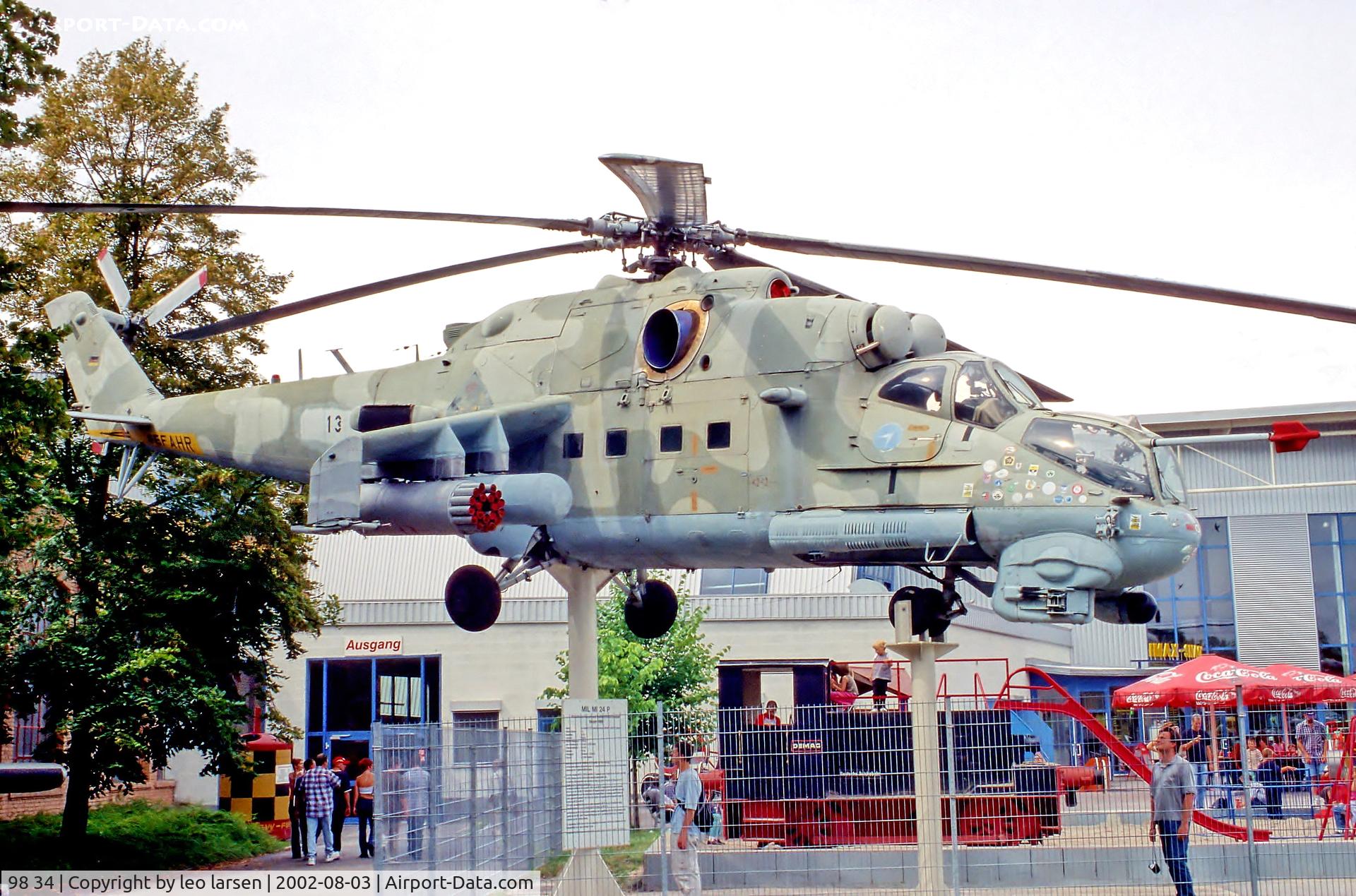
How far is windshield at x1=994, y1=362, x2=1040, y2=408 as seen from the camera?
14.3 m

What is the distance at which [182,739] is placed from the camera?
21609 millimetres

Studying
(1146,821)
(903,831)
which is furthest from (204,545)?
(1146,821)

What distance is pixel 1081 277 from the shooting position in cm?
1337

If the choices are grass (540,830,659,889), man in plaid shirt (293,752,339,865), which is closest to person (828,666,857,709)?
grass (540,830,659,889)

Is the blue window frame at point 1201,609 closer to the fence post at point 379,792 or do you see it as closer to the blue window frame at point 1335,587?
the blue window frame at point 1335,587

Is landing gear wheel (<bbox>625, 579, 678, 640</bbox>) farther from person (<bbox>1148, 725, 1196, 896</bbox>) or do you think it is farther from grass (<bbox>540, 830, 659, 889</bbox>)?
person (<bbox>1148, 725, 1196, 896</bbox>)

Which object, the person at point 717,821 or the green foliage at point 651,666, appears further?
the green foliage at point 651,666

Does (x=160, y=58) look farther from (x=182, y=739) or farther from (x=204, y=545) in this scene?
(x=182, y=739)

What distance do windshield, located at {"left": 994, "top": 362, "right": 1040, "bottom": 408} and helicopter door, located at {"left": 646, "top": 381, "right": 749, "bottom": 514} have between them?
2762 mm

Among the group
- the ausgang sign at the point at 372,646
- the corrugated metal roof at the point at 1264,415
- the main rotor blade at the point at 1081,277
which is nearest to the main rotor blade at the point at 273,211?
the main rotor blade at the point at 1081,277

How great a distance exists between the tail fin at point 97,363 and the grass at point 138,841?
708cm

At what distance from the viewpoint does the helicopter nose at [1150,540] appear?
515 inches

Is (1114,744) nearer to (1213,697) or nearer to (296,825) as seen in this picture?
(1213,697)

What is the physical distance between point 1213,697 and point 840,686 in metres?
7.62
